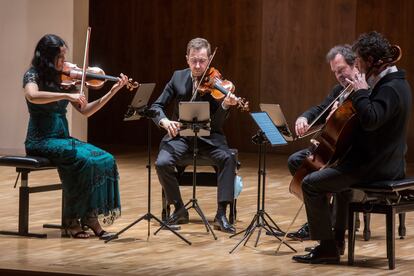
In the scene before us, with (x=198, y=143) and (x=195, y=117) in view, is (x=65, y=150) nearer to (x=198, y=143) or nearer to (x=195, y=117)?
(x=195, y=117)

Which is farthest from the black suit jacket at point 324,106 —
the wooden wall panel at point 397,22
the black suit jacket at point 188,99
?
the wooden wall panel at point 397,22

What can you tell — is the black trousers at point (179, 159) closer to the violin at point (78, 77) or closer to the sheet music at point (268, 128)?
the violin at point (78, 77)

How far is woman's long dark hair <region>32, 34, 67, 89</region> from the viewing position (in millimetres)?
5578

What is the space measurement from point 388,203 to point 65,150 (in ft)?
6.10

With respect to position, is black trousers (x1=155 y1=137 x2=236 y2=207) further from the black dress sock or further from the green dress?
the green dress

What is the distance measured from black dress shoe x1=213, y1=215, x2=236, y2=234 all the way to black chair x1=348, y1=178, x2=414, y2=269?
1.07 meters

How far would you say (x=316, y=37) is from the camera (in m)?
9.98

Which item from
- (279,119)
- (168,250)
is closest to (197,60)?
(279,119)

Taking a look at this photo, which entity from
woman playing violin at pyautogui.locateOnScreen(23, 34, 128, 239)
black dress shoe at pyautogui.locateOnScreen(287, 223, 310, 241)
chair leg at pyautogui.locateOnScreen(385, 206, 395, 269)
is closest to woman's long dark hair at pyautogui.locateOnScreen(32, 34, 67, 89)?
woman playing violin at pyautogui.locateOnScreen(23, 34, 128, 239)

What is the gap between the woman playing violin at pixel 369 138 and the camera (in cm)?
473

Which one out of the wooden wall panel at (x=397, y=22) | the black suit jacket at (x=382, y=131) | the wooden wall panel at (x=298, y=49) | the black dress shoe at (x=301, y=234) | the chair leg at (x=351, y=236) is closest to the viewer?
the black suit jacket at (x=382, y=131)

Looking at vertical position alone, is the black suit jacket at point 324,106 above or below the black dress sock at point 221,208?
above

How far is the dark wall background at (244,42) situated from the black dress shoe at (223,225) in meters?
4.23

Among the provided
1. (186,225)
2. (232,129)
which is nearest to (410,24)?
(232,129)
